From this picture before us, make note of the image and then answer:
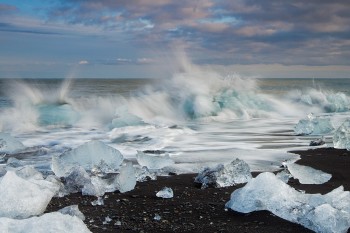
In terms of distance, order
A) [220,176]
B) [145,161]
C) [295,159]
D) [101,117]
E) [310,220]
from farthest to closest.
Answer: [101,117]
[295,159]
[145,161]
[220,176]
[310,220]

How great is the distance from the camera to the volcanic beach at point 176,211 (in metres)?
3.75

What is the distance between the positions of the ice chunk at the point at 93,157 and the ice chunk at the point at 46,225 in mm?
2798

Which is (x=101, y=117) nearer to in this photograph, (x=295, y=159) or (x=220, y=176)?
(x=295, y=159)

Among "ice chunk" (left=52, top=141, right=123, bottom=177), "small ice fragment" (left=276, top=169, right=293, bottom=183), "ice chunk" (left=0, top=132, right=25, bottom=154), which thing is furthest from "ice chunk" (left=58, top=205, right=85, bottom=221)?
"ice chunk" (left=0, top=132, right=25, bottom=154)

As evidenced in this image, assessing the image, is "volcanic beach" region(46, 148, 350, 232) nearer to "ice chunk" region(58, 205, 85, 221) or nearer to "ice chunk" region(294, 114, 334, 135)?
A: "ice chunk" region(58, 205, 85, 221)

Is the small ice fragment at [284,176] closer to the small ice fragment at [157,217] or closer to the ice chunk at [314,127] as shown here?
the small ice fragment at [157,217]

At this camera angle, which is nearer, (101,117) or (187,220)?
(187,220)

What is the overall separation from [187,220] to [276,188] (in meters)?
0.84

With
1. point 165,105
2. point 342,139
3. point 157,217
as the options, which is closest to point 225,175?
point 157,217

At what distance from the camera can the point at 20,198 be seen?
3.86 meters

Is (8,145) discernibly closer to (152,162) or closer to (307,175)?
(152,162)

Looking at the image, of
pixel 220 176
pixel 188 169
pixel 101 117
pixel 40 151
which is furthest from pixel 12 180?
pixel 101 117

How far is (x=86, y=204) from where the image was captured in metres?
4.43

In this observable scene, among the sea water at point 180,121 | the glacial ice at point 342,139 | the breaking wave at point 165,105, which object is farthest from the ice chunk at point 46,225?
the breaking wave at point 165,105
